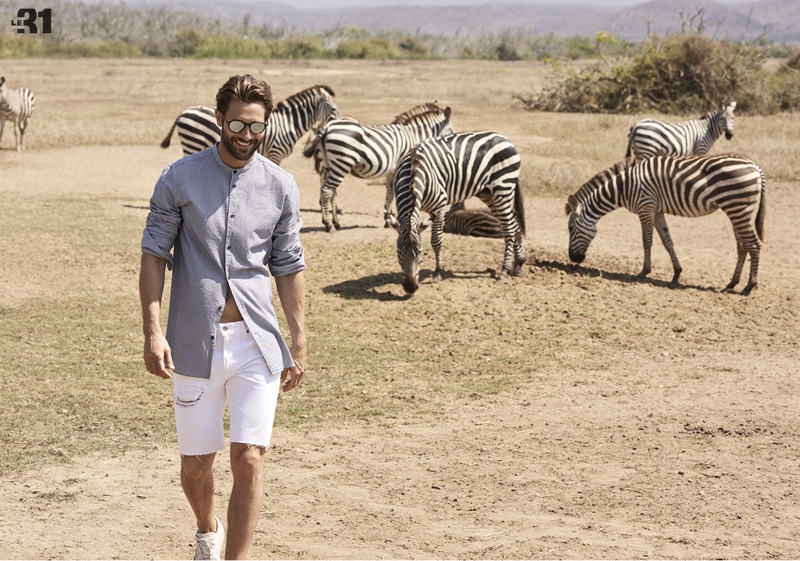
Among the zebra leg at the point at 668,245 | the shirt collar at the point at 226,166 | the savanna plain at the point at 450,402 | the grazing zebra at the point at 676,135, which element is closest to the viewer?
the shirt collar at the point at 226,166

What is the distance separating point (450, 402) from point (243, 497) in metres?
3.68

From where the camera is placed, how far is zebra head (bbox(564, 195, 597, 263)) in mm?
11406

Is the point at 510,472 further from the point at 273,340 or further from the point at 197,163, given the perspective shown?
the point at 197,163

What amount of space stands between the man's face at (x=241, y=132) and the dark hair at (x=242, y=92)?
2 cm

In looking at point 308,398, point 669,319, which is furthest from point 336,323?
point 669,319

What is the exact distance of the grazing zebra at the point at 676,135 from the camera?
54.2ft

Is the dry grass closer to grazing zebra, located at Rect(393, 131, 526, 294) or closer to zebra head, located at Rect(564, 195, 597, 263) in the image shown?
zebra head, located at Rect(564, 195, 597, 263)

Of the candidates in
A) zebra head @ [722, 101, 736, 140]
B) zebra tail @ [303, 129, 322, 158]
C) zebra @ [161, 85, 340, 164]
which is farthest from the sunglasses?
zebra head @ [722, 101, 736, 140]

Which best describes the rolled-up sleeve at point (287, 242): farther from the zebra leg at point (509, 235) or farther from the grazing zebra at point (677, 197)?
the grazing zebra at point (677, 197)

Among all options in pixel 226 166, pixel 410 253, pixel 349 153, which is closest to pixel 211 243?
pixel 226 166

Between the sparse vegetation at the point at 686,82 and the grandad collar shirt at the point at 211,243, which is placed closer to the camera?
the grandad collar shirt at the point at 211,243

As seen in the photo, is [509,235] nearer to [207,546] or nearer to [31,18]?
[207,546]

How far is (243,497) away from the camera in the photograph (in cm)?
398

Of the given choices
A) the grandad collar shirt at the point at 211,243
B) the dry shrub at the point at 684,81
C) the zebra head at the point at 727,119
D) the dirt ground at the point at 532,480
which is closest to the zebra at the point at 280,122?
the zebra head at the point at 727,119
